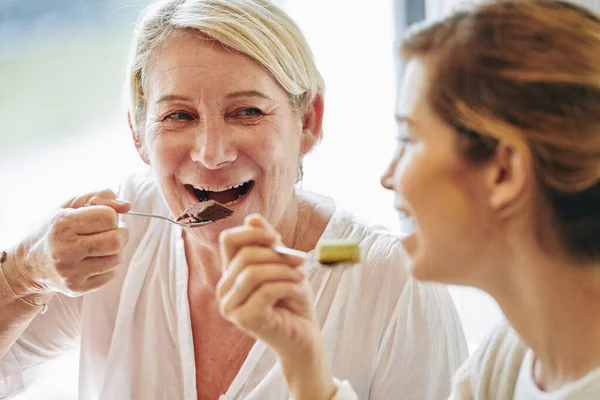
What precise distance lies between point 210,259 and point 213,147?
326 millimetres

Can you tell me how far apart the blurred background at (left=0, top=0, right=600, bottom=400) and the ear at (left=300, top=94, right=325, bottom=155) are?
0.71 m

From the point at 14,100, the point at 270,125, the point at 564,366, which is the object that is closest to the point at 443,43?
the point at 564,366

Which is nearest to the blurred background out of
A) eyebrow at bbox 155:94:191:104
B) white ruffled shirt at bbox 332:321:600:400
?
eyebrow at bbox 155:94:191:104

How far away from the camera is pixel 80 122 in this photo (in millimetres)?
2475

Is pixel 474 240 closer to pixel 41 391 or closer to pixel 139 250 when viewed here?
pixel 139 250

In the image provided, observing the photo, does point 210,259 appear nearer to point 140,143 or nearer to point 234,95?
point 140,143

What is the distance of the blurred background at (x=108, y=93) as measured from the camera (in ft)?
7.95

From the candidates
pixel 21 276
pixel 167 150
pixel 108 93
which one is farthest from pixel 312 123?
pixel 108 93

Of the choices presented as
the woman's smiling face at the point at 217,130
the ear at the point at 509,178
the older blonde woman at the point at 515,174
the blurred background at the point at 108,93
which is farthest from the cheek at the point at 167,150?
the blurred background at the point at 108,93

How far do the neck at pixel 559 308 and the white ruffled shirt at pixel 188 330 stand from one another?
0.55 metres

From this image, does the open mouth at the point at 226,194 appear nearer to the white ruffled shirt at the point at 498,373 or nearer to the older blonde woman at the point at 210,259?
the older blonde woman at the point at 210,259

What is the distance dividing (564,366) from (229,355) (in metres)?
0.81

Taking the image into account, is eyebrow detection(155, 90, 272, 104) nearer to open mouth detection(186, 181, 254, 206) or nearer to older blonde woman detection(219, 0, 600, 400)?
open mouth detection(186, 181, 254, 206)

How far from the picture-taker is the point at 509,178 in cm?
90
